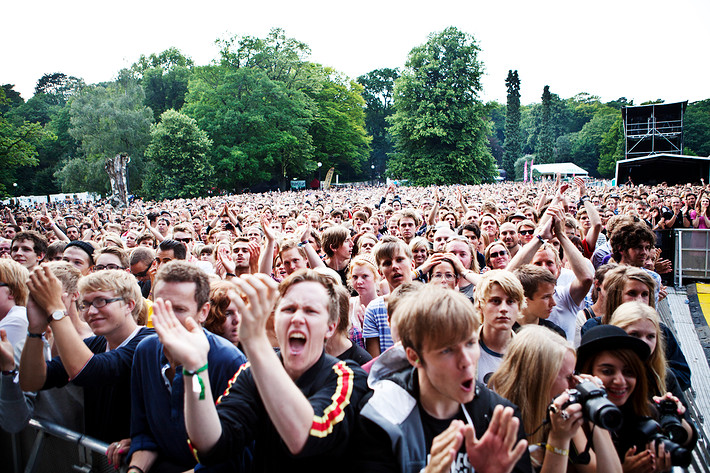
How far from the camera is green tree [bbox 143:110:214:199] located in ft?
123

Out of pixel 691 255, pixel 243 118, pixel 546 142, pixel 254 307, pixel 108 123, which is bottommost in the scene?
pixel 691 255

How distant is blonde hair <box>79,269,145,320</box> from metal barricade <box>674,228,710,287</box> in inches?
399

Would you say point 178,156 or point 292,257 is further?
point 178,156

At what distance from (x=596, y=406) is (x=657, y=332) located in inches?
50.1

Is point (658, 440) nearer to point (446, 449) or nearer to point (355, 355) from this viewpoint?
point (446, 449)

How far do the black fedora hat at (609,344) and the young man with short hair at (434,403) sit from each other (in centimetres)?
86

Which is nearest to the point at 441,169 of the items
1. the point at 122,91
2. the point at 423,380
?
the point at 122,91

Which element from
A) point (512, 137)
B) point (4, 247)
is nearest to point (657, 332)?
point (4, 247)

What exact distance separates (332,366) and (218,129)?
144ft

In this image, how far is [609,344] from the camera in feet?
8.01

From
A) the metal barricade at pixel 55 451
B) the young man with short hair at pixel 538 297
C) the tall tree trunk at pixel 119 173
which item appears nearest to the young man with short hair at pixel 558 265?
the young man with short hair at pixel 538 297

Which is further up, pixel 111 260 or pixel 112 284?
pixel 112 284

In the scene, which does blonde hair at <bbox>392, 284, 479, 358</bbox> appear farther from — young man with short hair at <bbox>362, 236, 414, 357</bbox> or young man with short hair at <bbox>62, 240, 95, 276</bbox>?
young man with short hair at <bbox>62, 240, 95, 276</bbox>

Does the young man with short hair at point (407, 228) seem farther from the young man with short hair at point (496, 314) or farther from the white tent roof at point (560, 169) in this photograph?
the white tent roof at point (560, 169)
